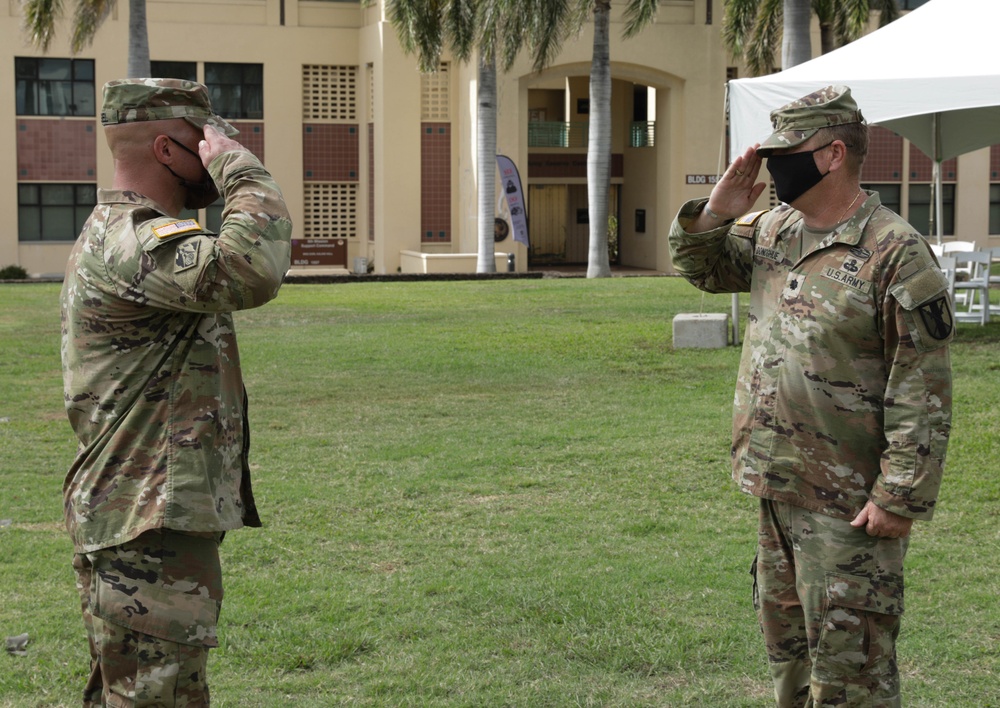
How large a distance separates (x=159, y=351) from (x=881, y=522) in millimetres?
1954

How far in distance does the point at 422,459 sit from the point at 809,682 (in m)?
5.26

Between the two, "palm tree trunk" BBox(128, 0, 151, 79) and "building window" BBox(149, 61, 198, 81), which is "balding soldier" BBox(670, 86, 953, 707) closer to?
"palm tree trunk" BBox(128, 0, 151, 79)

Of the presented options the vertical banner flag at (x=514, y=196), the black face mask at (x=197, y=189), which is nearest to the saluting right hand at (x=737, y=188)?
the black face mask at (x=197, y=189)

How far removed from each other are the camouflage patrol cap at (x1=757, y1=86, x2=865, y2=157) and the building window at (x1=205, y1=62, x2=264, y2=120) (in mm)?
35265

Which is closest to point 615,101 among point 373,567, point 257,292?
point 373,567

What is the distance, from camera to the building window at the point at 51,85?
35969 millimetres

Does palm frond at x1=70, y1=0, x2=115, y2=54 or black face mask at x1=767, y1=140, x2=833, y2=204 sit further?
palm frond at x1=70, y1=0, x2=115, y2=54

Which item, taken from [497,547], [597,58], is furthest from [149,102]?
[597,58]

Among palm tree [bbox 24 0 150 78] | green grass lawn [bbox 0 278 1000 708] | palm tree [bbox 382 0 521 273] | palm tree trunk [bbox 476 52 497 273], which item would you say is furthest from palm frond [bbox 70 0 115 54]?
green grass lawn [bbox 0 278 1000 708]

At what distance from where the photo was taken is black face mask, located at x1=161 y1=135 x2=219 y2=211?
334cm

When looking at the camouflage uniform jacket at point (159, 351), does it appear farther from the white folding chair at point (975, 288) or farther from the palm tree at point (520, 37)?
the palm tree at point (520, 37)

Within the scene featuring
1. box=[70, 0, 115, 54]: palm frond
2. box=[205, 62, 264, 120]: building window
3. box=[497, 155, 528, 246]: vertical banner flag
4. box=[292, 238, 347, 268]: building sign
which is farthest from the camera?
box=[205, 62, 264, 120]: building window

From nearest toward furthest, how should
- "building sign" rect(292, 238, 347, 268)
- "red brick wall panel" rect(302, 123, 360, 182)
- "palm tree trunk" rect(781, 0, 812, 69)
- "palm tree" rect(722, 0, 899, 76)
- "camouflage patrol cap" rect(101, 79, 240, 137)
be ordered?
"camouflage patrol cap" rect(101, 79, 240, 137) < "palm tree trunk" rect(781, 0, 812, 69) < "palm tree" rect(722, 0, 899, 76) < "building sign" rect(292, 238, 347, 268) < "red brick wall panel" rect(302, 123, 360, 182)

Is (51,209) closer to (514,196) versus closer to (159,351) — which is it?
(514,196)
